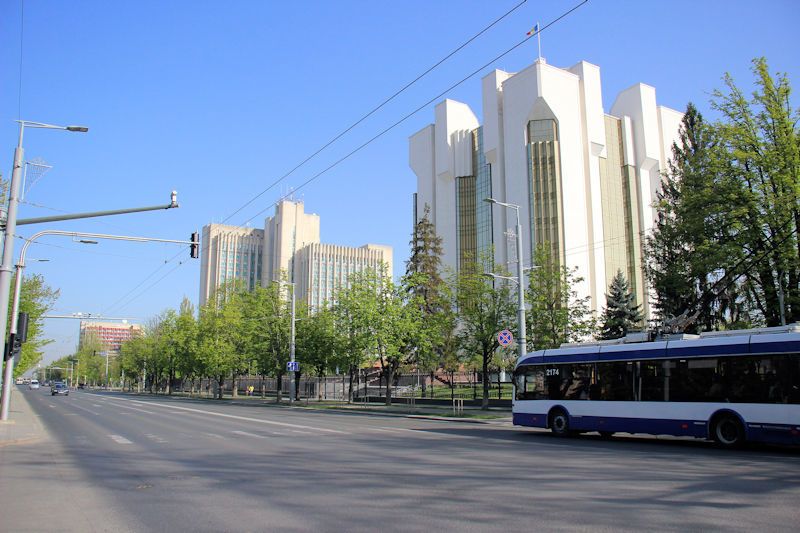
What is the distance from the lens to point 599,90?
245 feet

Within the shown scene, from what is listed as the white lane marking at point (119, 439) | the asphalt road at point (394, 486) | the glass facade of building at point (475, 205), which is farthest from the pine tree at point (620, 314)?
the white lane marking at point (119, 439)

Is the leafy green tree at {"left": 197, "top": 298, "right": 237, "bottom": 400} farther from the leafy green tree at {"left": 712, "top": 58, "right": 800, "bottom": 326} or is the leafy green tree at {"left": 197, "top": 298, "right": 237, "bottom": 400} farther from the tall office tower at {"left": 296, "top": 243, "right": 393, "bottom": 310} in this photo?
the tall office tower at {"left": 296, "top": 243, "right": 393, "bottom": 310}

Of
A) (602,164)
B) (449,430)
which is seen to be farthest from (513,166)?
(449,430)

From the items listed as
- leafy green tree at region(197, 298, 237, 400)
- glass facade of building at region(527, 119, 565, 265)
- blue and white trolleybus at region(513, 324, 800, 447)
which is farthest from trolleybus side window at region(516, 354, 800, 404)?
glass facade of building at region(527, 119, 565, 265)

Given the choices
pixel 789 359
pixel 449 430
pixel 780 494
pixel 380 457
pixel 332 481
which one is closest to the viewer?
pixel 780 494

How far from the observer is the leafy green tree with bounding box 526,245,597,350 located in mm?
30906

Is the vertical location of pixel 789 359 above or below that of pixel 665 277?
below

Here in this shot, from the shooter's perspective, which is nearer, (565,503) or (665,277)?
(565,503)

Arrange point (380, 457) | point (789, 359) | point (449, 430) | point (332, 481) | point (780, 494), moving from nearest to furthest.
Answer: point (780, 494)
point (332, 481)
point (380, 457)
point (789, 359)
point (449, 430)

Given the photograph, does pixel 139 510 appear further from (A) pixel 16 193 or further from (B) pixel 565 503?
(A) pixel 16 193

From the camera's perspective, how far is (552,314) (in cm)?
3097

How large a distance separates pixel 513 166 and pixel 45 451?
65.0m

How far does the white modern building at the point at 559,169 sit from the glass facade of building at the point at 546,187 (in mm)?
120

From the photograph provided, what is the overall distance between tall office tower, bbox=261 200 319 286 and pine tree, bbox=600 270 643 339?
94964 mm
